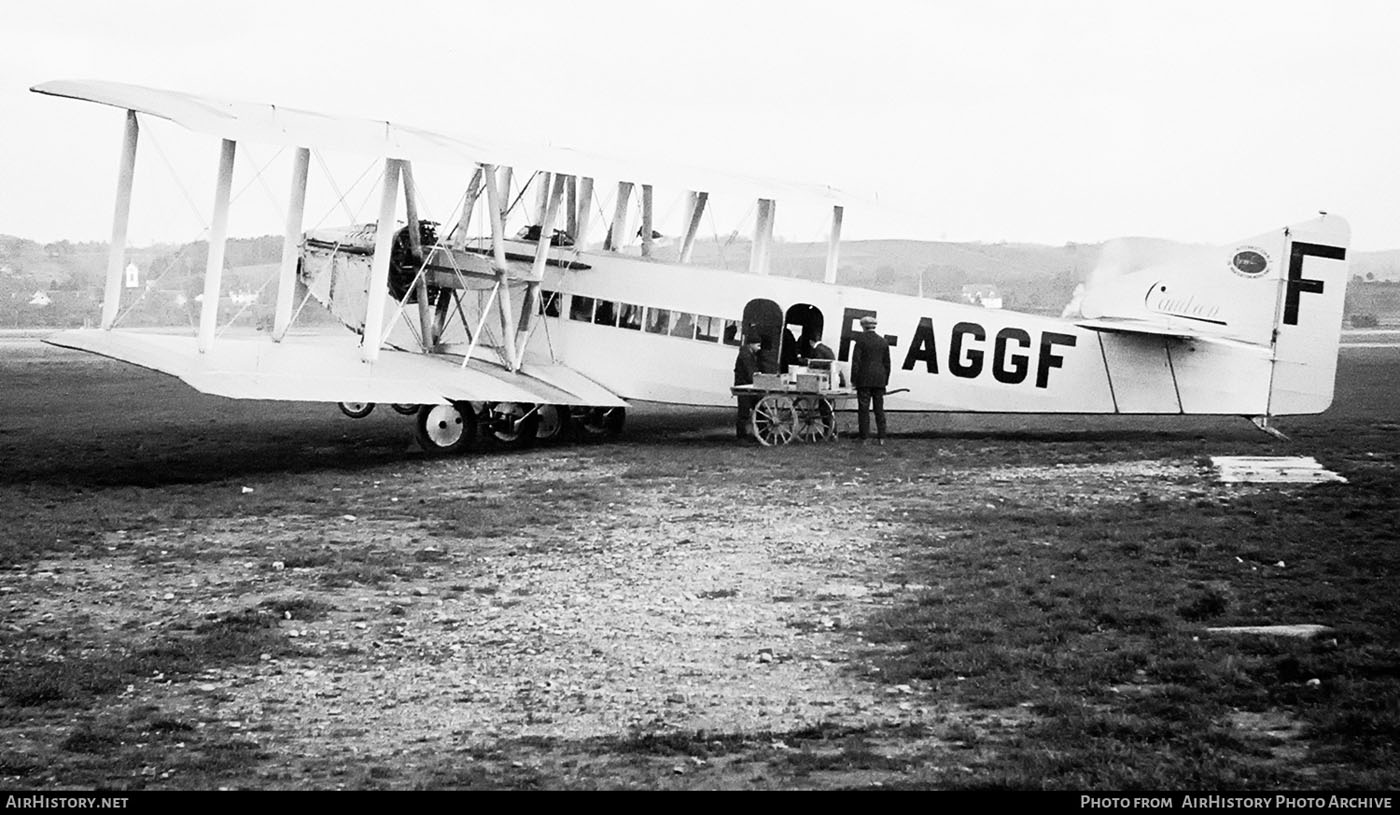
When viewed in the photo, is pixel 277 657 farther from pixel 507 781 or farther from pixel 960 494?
pixel 960 494

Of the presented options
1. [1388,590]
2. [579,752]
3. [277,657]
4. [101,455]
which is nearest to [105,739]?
[277,657]

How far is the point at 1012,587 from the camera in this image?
9.28 meters

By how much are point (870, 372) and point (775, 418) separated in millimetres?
1431

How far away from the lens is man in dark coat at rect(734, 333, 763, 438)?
59.5 ft

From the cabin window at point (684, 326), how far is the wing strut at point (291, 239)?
16.8 feet

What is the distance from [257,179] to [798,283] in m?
7.11

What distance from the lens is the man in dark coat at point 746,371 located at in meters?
18.1

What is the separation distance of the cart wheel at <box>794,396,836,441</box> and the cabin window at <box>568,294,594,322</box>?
3.39m

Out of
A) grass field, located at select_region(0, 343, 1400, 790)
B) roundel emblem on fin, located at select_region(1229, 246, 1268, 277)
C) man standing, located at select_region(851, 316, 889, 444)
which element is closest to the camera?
grass field, located at select_region(0, 343, 1400, 790)

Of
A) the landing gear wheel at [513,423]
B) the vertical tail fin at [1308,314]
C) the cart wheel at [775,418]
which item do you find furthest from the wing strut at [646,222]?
the vertical tail fin at [1308,314]

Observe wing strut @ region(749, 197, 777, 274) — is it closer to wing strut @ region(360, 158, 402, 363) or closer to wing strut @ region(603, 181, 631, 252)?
wing strut @ region(603, 181, 631, 252)

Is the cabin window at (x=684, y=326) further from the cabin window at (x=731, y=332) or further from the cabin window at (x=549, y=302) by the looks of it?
the cabin window at (x=549, y=302)

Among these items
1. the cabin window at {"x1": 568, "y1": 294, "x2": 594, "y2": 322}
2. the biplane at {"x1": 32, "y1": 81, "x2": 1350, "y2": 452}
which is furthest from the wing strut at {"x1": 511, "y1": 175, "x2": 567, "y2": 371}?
the cabin window at {"x1": 568, "y1": 294, "x2": 594, "y2": 322}

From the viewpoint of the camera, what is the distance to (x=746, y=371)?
18.2 m
